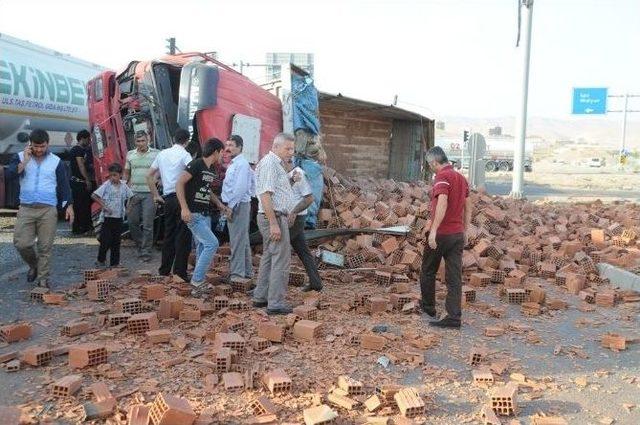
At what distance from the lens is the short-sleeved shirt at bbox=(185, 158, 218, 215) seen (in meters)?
6.25

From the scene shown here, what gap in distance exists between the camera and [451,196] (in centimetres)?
557

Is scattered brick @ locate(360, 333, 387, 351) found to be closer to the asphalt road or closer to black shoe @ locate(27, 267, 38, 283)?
black shoe @ locate(27, 267, 38, 283)

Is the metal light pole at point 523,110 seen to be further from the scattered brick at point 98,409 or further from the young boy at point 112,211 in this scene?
the scattered brick at point 98,409

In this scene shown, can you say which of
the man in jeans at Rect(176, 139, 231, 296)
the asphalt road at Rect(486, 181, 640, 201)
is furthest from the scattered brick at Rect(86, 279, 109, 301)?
the asphalt road at Rect(486, 181, 640, 201)

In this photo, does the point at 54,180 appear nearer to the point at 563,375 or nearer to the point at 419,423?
the point at 419,423

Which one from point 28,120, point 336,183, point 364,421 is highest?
point 28,120

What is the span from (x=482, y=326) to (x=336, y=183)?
4.69 metres

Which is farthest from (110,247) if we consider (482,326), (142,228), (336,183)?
(482,326)

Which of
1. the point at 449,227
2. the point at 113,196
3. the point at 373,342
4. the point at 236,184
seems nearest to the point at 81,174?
the point at 113,196

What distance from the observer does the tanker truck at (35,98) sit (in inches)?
441

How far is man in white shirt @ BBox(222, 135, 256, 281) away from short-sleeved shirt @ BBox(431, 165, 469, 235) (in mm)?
2129

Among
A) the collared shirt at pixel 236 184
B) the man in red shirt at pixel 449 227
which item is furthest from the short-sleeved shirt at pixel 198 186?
the man in red shirt at pixel 449 227

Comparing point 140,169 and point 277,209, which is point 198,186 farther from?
point 140,169

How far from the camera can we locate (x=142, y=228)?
A: 8391 mm
